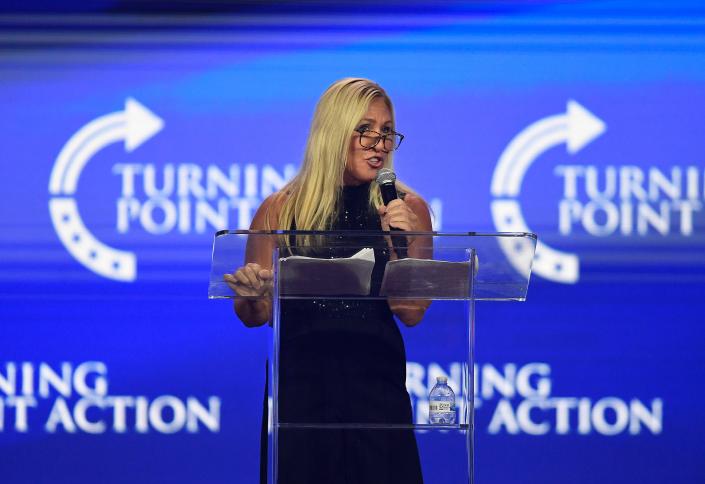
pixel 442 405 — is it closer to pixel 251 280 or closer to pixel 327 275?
pixel 327 275

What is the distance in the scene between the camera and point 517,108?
4.54 metres

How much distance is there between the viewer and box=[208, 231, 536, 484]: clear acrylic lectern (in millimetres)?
2303

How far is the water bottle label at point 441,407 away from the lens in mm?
2342

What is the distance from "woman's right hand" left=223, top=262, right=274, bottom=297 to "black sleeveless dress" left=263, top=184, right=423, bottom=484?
70 mm

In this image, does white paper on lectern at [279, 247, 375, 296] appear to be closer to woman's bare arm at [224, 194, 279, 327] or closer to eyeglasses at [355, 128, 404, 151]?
woman's bare arm at [224, 194, 279, 327]

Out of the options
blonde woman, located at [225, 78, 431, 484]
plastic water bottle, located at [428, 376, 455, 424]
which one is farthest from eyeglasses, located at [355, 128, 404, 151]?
plastic water bottle, located at [428, 376, 455, 424]

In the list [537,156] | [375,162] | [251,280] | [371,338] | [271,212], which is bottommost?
[371,338]

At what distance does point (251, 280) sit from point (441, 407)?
1.57 ft

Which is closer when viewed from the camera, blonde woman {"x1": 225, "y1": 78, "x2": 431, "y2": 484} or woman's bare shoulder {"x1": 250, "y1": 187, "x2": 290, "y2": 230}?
blonde woman {"x1": 225, "y1": 78, "x2": 431, "y2": 484}

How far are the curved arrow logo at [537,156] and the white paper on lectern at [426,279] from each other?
7.13 feet

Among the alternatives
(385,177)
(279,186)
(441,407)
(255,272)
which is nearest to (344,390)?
(441,407)

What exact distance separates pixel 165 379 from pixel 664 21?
247 centimetres

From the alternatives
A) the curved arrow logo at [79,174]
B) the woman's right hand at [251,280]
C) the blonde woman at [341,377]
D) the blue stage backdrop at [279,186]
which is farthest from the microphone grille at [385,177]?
the curved arrow logo at [79,174]

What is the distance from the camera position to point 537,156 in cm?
450
